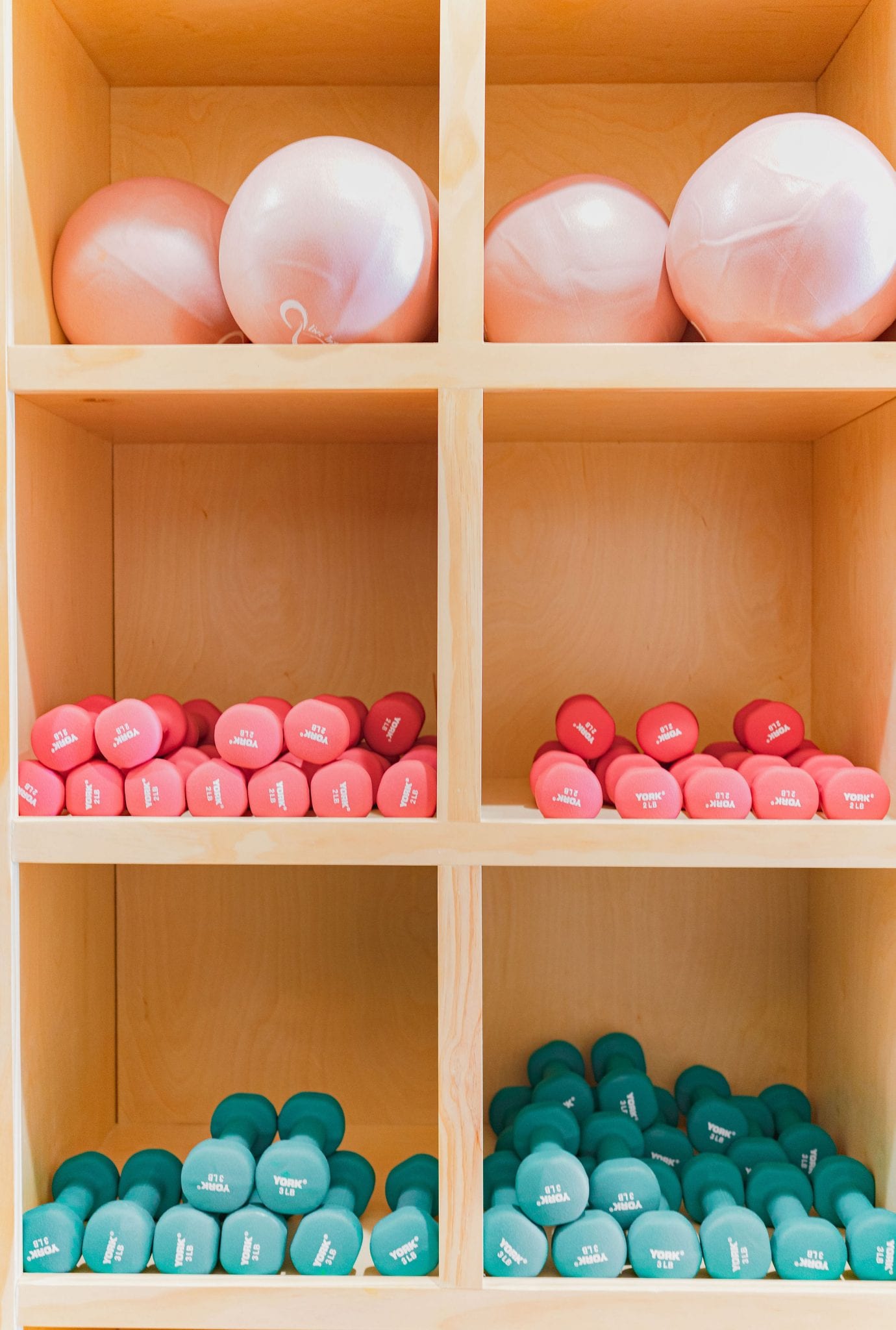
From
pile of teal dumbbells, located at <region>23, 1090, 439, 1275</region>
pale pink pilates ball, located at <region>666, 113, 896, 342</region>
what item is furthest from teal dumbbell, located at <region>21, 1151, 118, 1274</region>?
pale pink pilates ball, located at <region>666, 113, 896, 342</region>

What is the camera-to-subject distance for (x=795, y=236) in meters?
1.12

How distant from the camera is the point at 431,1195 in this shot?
1259 millimetres

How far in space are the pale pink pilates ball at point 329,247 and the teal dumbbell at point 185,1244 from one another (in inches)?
39.0

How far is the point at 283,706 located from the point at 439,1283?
677mm

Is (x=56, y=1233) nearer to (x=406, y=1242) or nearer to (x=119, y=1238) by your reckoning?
(x=119, y=1238)

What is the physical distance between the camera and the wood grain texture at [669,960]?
163 centimetres

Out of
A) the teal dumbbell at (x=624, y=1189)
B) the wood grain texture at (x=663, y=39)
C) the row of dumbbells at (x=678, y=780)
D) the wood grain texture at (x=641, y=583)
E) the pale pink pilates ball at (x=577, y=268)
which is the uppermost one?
the wood grain texture at (x=663, y=39)

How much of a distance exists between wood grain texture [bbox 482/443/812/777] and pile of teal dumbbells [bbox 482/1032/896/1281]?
0.49 metres

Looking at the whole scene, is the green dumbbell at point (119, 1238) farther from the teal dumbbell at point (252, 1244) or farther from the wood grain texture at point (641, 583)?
the wood grain texture at point (641, 583)

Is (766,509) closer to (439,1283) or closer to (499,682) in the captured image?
(499,682)

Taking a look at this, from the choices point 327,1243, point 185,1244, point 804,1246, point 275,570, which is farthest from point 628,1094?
point 275,570

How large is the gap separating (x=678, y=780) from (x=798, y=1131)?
0.54 m

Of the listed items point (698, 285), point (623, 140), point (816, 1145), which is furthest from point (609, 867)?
point (623, 140)

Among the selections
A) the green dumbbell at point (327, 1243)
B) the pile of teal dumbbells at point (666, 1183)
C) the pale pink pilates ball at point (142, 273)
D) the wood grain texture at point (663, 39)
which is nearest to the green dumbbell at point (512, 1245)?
the pile of teal dumbbells at point (666, 1183)
